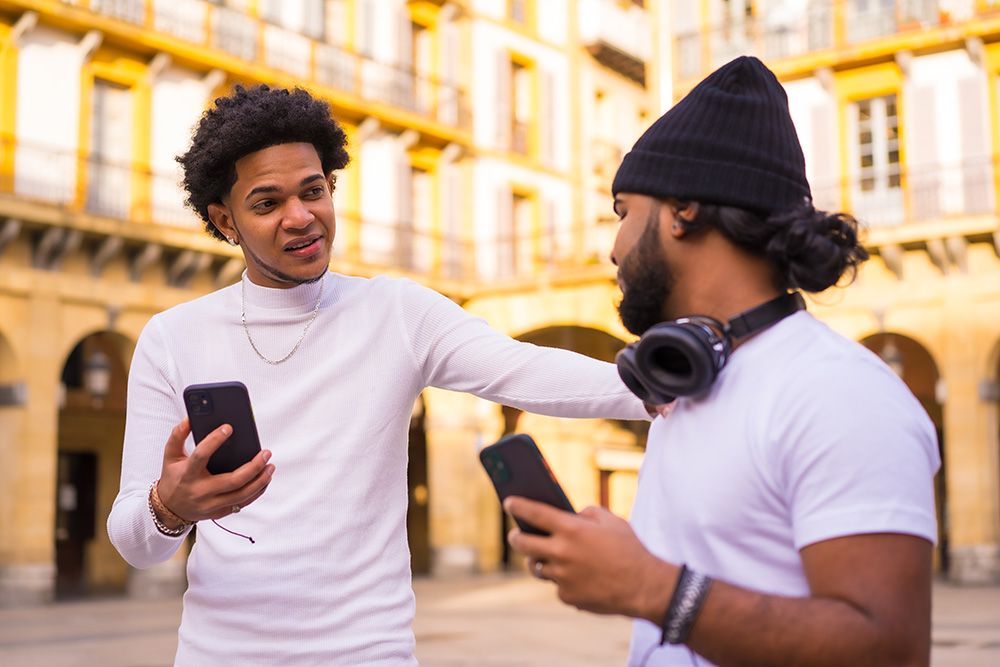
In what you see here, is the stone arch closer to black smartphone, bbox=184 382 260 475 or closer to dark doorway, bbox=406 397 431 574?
dark doorway, bbox=406 397 431 574

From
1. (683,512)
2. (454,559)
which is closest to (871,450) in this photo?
(683,512)

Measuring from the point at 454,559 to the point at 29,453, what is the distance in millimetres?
8418

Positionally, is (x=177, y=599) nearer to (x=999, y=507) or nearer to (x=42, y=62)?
(x=42, y=62)

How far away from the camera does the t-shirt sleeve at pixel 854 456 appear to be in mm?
1387

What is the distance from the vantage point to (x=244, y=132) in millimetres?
2555

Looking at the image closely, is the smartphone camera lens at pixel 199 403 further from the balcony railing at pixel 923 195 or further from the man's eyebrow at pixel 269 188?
the balcony railing at pixel 923 195

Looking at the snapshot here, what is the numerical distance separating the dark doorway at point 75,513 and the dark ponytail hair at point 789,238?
71.8ft

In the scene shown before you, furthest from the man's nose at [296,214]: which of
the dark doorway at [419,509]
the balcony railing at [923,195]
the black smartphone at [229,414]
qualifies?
the dark doorway at [419,509]

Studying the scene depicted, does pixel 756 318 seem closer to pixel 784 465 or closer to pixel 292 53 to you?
pixel 784 465

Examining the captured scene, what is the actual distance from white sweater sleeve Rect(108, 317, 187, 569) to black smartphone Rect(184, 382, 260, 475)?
343 millimetres

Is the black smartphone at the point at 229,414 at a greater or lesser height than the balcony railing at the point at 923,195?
lesser

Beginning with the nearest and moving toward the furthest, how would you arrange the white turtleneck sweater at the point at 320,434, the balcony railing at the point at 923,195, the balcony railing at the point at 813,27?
1. the white turtleneck sweater at the point at 320,434
2. the balcony railing at the point at 923,195
3. the balcony railing at the point at 813,27

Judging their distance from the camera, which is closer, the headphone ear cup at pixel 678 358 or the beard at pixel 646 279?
the headphone ear cup at pixel 678 358

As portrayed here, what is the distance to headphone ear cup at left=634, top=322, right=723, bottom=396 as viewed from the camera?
1565 millimetres
